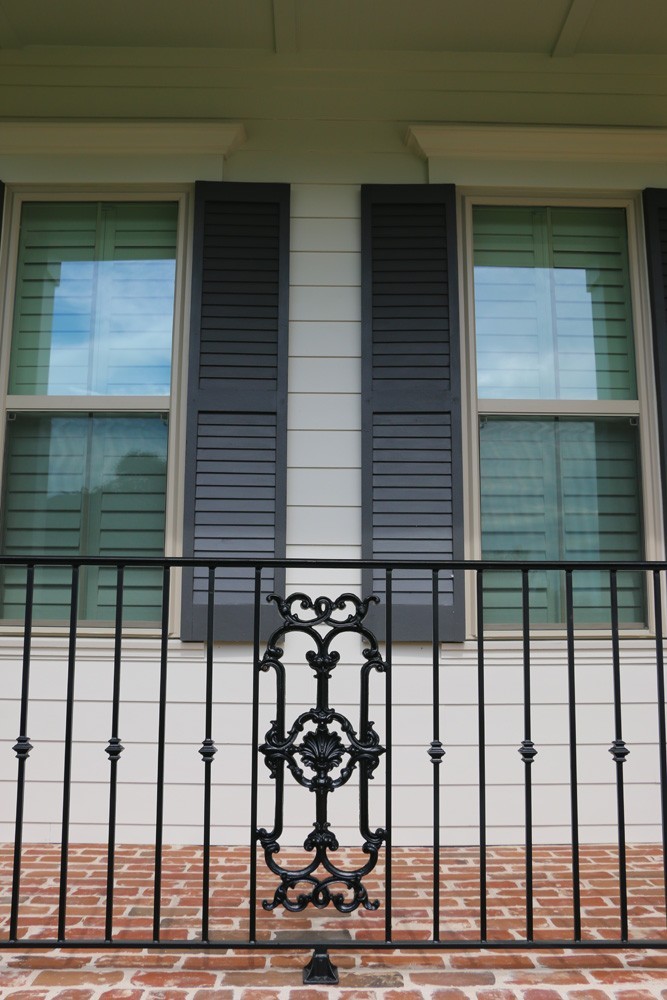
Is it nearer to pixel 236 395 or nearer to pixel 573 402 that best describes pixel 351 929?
pixel 236 395

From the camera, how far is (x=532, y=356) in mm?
3365

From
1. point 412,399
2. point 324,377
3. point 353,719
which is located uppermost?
point 324,377

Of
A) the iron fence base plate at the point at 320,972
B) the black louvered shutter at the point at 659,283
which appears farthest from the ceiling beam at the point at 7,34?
the iron fence base plate at the point at 320,972

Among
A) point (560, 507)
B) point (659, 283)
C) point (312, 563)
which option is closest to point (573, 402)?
point (560, 507)

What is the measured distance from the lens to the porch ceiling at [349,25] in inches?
122

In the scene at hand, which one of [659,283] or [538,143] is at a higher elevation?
[538,143]

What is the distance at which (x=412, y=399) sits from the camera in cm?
321

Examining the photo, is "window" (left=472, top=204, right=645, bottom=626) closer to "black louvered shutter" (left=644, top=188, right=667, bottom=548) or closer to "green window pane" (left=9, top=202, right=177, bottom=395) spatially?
"black louvered shutter" (left=644, top=188, right=667, bottom=548)

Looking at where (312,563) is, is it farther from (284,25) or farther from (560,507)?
(284,25)

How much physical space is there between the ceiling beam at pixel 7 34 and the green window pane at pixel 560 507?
2678mm

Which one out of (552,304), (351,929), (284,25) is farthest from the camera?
(552,304)

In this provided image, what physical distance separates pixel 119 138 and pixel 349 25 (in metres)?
1.11

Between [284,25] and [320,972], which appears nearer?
[320,972]

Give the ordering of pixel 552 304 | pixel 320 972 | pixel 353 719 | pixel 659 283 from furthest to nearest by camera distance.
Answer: pixel 552 304, pixel 659 283, pixel 353 719, pixel 320 972
